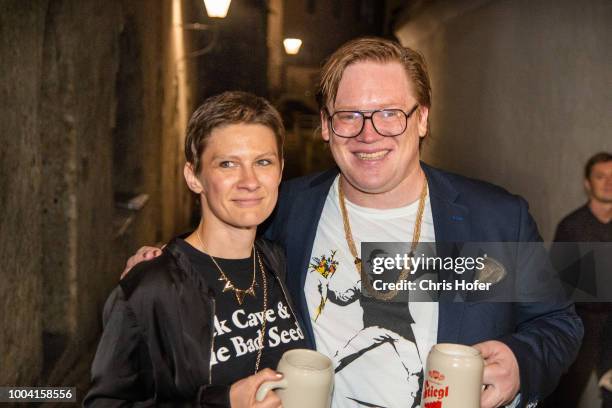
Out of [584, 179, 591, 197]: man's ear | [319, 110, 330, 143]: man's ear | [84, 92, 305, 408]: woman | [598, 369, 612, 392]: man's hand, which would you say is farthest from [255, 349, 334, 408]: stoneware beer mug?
[584, 179, 591, 197]: man's ear

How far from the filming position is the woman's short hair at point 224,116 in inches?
53.0

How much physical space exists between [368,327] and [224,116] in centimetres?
70

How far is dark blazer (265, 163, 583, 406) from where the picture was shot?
57.2 inches

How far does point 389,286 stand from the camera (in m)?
1.55

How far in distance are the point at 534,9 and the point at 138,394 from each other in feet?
10.7

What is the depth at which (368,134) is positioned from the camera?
156 cm

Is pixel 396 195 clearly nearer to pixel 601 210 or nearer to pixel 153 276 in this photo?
pixel 153 276

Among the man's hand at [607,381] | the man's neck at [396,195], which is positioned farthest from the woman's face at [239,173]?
the man's hand at [607,381]

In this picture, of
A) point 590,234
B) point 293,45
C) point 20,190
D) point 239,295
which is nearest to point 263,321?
point 239,295

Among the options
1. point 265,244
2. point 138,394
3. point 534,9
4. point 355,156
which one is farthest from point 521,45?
point 138,394

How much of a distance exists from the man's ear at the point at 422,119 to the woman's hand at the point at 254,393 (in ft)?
3.15

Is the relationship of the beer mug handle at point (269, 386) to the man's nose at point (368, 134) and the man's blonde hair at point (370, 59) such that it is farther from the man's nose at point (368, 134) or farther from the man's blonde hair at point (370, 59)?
the man's blonde hair at point (370, 59)

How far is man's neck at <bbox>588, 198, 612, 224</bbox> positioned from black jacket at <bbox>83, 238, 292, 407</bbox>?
2.43 m

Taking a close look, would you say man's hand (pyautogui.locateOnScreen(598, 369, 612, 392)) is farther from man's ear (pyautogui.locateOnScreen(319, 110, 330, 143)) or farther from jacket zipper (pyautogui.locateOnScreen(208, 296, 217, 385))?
jacket zipper (pyautogui.locateOnScreen(208, 296, 217, 385))
